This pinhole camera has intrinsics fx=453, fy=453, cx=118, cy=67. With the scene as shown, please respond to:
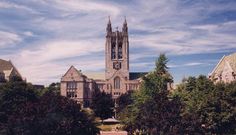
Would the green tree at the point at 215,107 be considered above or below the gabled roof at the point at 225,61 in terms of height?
below

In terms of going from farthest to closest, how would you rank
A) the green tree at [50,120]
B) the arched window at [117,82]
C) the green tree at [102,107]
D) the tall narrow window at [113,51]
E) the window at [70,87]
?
the tall narrow window at [113,51], the arched window at [117,82], the window at [70,87], the green tree at [102,107], the green tree at [50,120]

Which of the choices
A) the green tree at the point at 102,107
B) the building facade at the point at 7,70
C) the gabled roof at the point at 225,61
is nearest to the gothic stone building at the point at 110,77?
the building facade at the point at 7,70

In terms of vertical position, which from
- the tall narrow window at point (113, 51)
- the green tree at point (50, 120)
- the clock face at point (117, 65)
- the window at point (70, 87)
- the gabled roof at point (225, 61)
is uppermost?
the tall narrow window at point (113, 51)

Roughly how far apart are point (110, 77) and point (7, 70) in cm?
4699

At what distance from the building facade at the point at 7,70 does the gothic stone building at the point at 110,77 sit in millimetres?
25948

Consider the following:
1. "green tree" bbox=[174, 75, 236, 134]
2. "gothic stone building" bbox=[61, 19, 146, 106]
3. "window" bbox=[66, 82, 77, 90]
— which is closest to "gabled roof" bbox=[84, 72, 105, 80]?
"gothic stone building" bbox=[61, 19, 146, 106]

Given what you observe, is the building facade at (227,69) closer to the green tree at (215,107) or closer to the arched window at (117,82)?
the green tree at (215,107)

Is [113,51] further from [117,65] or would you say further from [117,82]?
[117,82]

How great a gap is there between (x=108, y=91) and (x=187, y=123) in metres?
115

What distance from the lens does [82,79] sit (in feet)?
547

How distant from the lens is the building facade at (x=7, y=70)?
13498 cm

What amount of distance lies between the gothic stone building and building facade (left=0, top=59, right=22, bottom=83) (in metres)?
25.9

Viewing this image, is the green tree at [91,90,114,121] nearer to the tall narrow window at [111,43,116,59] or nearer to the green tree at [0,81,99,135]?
the tall narrow window at [111,43,116,59]

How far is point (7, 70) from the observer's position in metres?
140
